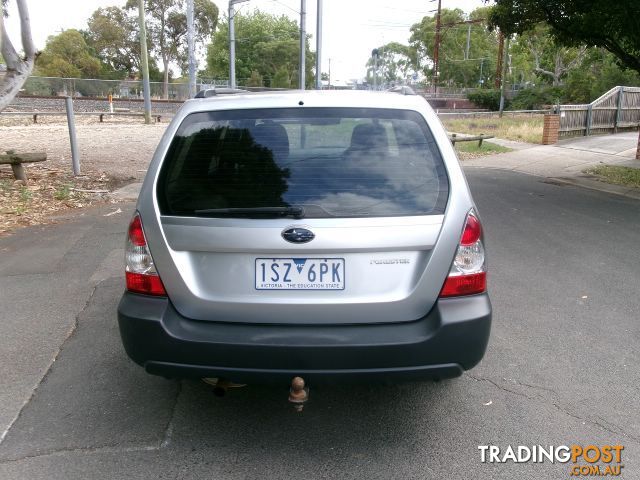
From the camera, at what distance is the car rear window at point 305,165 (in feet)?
8.82

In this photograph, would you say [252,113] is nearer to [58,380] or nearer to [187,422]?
[187,422]

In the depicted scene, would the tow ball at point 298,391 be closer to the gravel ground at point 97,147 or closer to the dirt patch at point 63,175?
the dirt patch at point 63,175

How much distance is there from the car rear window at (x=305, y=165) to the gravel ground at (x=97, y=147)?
8.59 meters

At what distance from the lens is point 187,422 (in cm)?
311

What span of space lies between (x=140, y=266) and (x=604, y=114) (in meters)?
22.6

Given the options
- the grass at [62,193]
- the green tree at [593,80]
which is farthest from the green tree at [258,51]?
the grass at [62,193]

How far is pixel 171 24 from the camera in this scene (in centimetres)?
5559

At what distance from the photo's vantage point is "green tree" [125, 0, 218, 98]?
54250 mm

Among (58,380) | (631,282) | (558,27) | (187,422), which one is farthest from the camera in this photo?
(558,27)

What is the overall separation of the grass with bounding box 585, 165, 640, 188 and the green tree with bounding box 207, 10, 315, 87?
59720mm

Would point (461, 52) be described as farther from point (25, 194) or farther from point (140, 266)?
point (140, 266)

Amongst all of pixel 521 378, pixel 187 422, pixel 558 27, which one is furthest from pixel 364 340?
pixel 558 27

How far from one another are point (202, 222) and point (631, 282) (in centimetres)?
455

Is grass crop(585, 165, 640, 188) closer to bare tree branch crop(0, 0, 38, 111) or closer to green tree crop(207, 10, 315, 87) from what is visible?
bare tree branch crop(0, 0, 38, 111)
